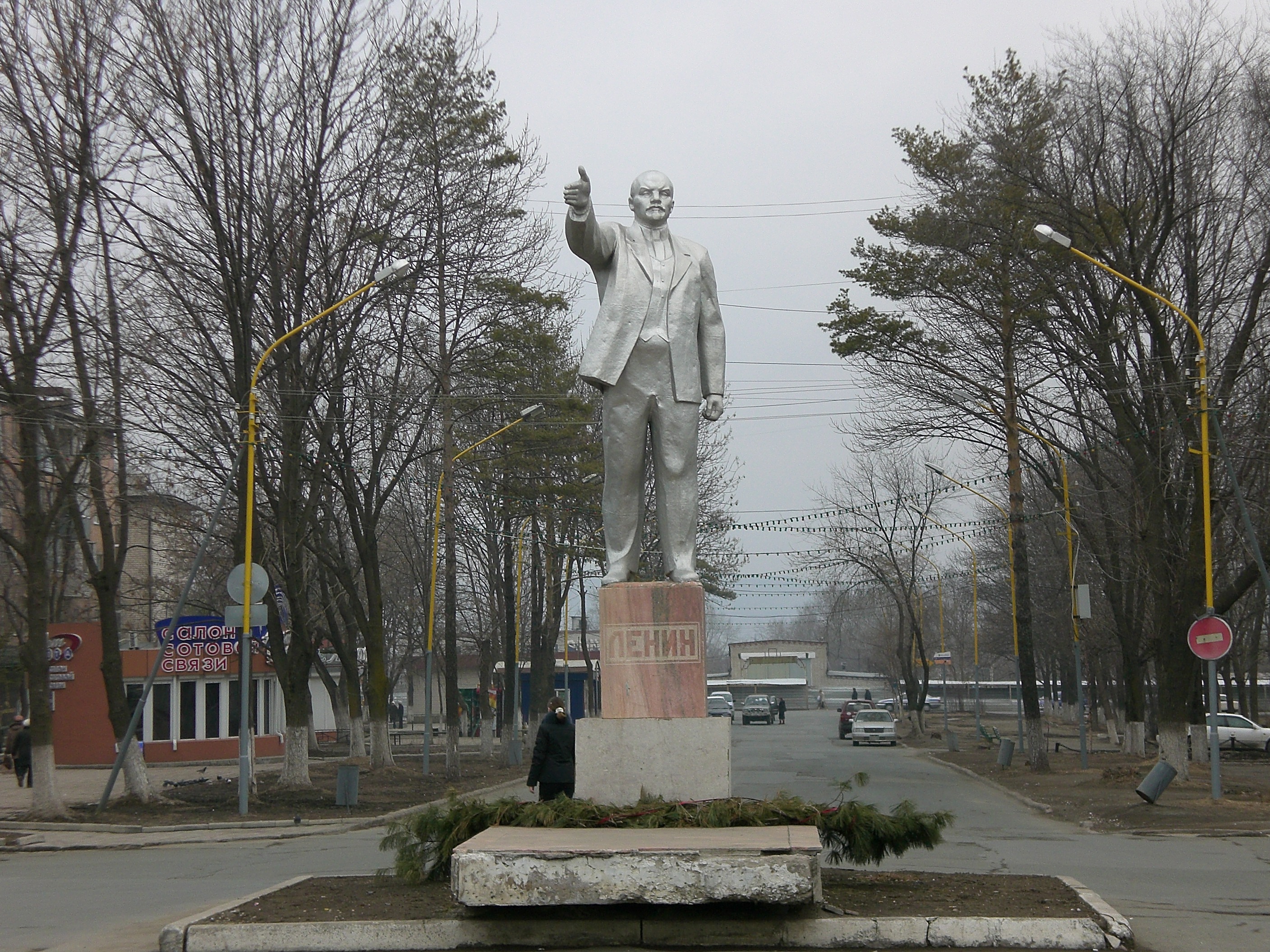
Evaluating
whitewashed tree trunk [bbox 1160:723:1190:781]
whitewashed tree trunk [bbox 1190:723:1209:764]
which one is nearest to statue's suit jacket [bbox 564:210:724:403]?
whitewashed tree trunk [bbox 1160:723:1190:781]

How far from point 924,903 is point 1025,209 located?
19.0 m

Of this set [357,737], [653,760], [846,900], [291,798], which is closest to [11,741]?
[357,737]

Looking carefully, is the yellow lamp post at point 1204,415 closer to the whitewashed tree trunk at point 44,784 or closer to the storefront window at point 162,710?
the whitewashed tree trunk at point 44,784

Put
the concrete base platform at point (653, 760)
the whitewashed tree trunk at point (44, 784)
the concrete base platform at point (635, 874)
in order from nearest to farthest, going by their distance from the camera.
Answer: the concrete base platform at point (635, 874) < the concrete base platform at point (653, 760) < the whitewashed tree trunk at point (44, 784)

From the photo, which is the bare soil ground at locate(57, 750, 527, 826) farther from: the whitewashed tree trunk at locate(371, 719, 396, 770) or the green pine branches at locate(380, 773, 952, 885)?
the green pine branches at locate(380, 773, 952, 885)

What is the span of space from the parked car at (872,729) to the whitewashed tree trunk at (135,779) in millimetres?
28222

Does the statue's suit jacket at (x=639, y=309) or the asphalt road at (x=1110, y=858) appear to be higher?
the statue's suit jacket at (x=639, y=309)

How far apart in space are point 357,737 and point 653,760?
2758 centimetres

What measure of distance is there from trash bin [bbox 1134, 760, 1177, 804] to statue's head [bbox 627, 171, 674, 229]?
12.1 meters

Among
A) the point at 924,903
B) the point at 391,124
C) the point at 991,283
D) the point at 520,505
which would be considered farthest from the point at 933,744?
the point at 924,903

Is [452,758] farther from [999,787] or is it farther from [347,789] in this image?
[999,787]

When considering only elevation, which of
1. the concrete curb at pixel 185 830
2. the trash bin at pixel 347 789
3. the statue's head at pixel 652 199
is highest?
the statue's head at pixel 652 199

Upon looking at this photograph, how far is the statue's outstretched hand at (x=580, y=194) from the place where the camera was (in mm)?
8859

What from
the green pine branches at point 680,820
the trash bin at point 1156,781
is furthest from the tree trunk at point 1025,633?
the green pine branches at point 680,820
